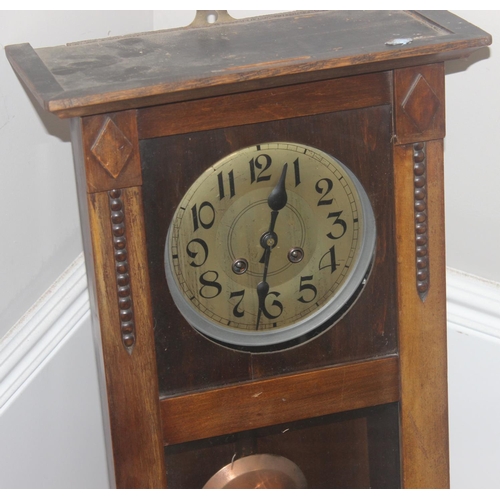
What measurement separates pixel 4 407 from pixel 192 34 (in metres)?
0.72

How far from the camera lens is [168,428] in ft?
4.64

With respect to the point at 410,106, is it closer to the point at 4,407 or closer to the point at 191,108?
the point at 191,108

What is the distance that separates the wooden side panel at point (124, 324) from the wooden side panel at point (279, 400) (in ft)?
0.13

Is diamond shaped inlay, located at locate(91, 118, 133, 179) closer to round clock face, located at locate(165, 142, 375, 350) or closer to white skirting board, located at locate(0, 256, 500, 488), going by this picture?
round clock face, located at locate(165, 142, 375, 350)

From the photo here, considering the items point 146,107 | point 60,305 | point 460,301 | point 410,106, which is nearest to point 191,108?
point 146,107

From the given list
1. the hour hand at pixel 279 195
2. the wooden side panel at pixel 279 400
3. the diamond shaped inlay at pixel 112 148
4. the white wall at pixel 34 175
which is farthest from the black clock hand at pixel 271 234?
the white wall at pixel 34 175

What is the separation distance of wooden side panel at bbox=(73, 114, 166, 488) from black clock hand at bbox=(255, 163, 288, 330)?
0.17 meters

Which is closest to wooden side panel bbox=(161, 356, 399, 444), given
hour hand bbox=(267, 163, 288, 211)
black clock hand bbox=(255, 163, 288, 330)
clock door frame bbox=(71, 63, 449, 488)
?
clock door frame bbox=(71, 63, 449, 488)

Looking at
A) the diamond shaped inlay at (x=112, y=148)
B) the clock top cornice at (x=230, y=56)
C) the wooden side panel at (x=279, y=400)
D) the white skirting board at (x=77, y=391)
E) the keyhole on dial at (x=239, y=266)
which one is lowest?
the white skirting board at (x=77, y=391)

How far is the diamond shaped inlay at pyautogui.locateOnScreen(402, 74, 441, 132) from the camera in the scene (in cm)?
134

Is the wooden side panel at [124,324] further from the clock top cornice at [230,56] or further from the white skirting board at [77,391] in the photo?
the white skirting board at [77,391]

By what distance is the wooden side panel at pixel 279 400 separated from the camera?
1.42 m

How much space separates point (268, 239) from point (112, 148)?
26 centimetres

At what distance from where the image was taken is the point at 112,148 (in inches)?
49.4
